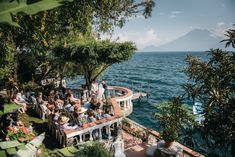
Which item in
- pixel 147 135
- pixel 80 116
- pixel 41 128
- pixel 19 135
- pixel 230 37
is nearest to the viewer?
pixel 230 37

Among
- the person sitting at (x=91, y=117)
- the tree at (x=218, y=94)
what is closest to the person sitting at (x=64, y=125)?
the person sitting at (x=91, y=117)

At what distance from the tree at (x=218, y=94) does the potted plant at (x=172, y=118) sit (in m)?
2.08

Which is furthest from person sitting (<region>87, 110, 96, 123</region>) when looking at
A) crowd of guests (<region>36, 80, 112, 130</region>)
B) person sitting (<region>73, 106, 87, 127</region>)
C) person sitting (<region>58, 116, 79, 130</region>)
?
person sitting (<region>58, 116, 79, 130</region>)

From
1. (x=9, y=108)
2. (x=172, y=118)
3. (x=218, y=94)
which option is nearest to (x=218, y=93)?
(x=218, y=94)

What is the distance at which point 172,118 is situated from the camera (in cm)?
898

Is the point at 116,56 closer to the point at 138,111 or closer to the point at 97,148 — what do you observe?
the point at 97,148

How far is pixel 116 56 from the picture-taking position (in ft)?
53.4

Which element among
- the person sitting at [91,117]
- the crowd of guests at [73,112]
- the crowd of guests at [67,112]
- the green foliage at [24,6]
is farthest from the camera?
the person sitting at [91,117]

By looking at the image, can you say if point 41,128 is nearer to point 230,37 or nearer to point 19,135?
point 19,135

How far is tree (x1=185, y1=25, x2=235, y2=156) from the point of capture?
5.11 m

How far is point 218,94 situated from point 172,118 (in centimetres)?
385

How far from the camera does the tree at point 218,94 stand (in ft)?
16.8

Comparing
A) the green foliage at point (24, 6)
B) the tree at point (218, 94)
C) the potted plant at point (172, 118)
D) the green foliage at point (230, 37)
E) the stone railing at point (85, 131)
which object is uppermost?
the green foliage at point (24, 6)

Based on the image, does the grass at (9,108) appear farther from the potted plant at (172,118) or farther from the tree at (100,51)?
the tree at (100,51)
